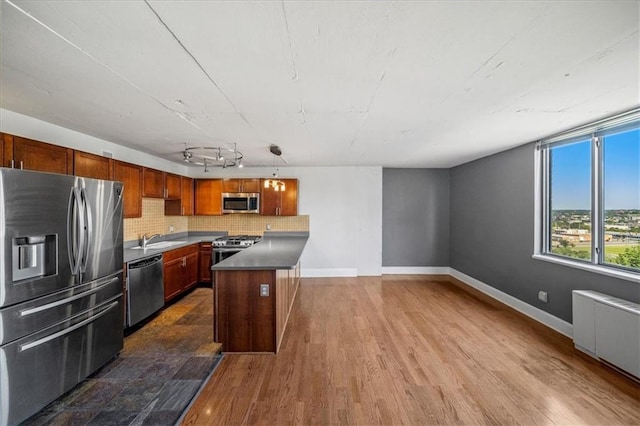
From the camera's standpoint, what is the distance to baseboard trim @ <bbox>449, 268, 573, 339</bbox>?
3.21 metres

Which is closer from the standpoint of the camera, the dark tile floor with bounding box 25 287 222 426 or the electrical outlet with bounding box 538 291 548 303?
the dark tile floor with bounding box 25 287 222 426

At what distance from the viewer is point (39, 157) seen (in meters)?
2.57

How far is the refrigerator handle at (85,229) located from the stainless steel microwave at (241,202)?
3.10m

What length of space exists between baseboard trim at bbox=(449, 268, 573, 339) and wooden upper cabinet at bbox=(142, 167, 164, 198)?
5897 millimetres

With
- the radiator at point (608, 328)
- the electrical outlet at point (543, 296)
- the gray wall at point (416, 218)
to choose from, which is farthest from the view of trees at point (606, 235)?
the gray wall at point (416, 218)

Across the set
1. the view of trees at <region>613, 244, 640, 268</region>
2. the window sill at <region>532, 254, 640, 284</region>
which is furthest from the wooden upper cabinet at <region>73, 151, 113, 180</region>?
the view of trees at <region>613, 244, 640, 268</region>

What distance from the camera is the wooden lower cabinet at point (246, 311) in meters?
2.80

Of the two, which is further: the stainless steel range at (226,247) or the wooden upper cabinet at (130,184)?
the stainless steel range at (226,247)

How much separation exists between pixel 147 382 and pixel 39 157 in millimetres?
2363

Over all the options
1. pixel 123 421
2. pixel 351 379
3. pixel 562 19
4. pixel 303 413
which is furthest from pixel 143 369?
pixel 562 19

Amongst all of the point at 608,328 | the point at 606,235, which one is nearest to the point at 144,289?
the point at 608,328

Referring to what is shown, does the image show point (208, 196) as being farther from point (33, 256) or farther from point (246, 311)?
point (33, 256)

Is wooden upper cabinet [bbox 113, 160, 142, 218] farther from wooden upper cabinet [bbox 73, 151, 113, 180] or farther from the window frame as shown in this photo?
the window frame

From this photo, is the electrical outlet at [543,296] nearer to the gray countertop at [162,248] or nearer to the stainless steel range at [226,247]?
the stainless steel range at [226,247]
